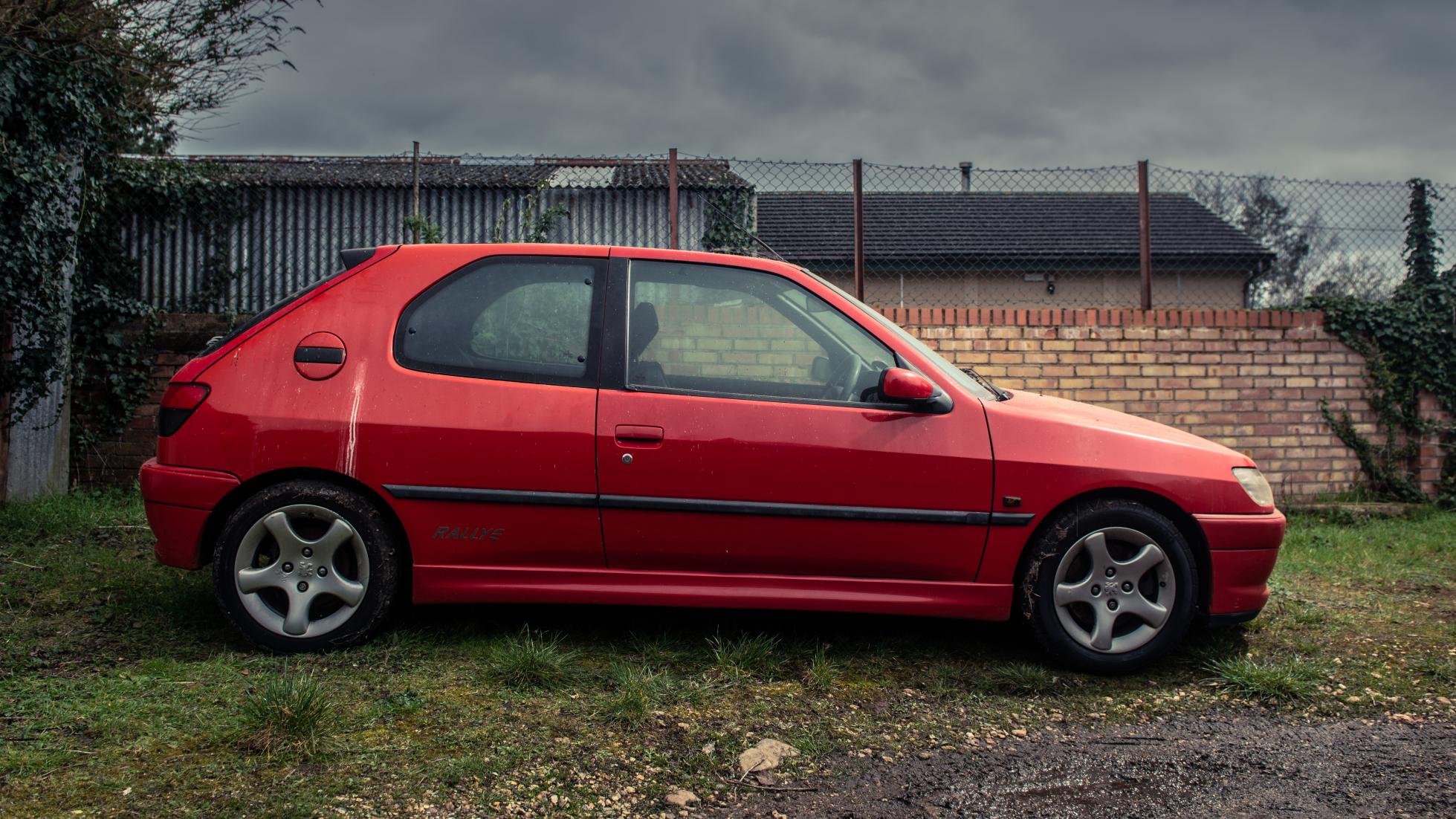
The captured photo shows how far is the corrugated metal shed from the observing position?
8414mm

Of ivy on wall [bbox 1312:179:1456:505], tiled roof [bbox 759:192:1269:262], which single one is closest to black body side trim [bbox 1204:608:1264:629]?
ivy on wall [bbox 1312:179:1456:505]

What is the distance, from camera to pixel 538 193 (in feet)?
32.3

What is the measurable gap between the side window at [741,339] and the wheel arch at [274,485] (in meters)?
1.02

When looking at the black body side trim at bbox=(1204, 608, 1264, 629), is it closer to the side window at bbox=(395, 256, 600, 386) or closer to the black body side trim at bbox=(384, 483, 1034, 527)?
the black body side trim at bbox=(384, 483, 1034, 527)

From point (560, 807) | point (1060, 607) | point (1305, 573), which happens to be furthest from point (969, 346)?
point (560, 807)

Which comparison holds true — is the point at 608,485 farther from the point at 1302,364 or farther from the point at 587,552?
the point at 1302,364

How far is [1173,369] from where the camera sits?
700 centimetres

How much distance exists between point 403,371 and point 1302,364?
6.77 m

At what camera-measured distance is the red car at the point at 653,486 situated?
3346 millimetres

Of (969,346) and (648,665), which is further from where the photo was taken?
(969,346)

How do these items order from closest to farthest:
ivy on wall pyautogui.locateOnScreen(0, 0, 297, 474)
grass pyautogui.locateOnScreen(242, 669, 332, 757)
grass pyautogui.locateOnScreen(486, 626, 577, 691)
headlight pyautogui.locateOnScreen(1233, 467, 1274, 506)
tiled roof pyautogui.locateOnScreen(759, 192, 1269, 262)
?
grass pyautogui.locateOnScreen(242, 669, 332, 757) → grass pyautogui.locateOnScreen(486, 626, 577, 691) → headlight pyautogui.locateOnScreen(1233, 467, 1274, 506) → ivy on wall pyautogui.locateOnScreen(0, 0, 297, 474) → tiled roof pyautogui.locateOnScreen(759, 192, 1269, 262)

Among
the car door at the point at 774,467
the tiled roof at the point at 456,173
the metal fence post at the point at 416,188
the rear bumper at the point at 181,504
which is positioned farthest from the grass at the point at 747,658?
the metal fence post at the point at 416,188

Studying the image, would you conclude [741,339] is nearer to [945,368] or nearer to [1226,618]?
[945,368]

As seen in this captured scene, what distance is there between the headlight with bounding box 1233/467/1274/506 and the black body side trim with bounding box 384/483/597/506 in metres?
2.43
